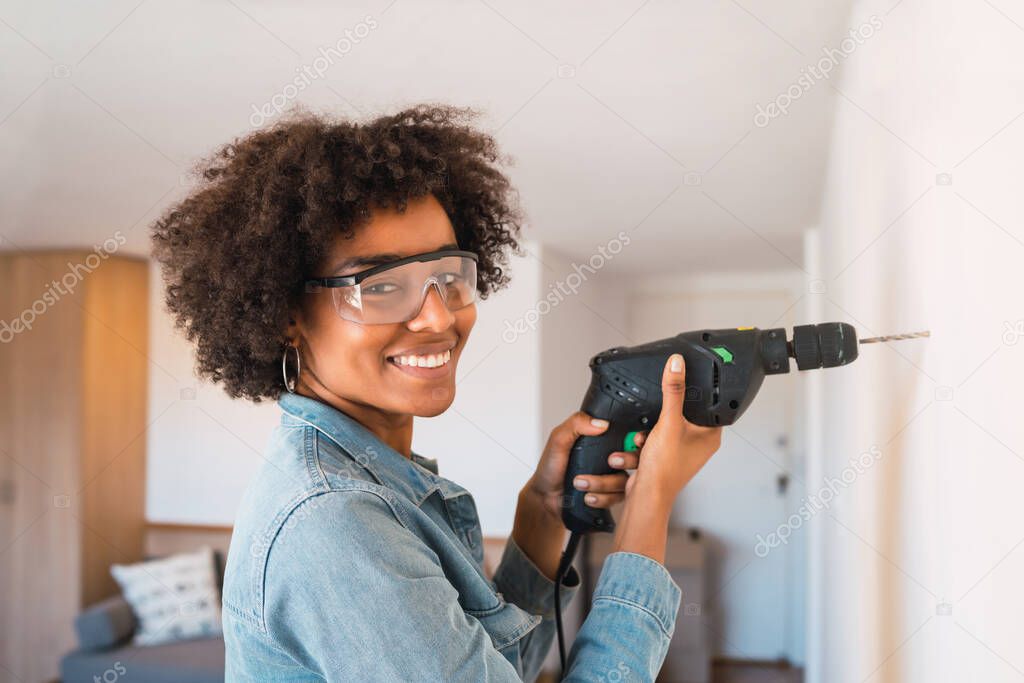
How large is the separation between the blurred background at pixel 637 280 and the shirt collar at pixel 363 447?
54 centimetres

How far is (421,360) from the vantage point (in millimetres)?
980

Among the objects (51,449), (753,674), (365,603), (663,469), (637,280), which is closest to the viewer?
(365,603)

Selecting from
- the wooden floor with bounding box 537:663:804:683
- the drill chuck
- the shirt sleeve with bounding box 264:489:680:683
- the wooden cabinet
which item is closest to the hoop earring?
the shirt sleeve with bounding box 264:489:680:683

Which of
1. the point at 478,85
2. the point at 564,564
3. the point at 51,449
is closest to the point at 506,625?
the point at 564,564

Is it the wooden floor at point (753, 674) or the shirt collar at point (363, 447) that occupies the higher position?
the shirt collar at point (363, 447)

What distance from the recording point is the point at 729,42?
2.08m

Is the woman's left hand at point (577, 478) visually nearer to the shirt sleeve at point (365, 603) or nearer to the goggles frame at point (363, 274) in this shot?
the goggles frame at point (363, 274)

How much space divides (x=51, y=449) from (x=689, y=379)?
533 cm

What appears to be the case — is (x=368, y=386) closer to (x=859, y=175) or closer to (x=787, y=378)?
(x=859, y=175)

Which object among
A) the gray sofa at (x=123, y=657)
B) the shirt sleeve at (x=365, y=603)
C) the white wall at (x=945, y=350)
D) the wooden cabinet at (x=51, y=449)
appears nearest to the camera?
the white wall at (x=945, y=350)

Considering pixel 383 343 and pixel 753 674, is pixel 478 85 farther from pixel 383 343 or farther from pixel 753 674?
pixel 753 674

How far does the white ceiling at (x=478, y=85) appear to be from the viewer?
1.97 meters

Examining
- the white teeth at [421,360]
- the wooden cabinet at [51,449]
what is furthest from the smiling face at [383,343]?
the wooden cabinet at [51,449]

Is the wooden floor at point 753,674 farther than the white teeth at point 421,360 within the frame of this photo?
Yes
